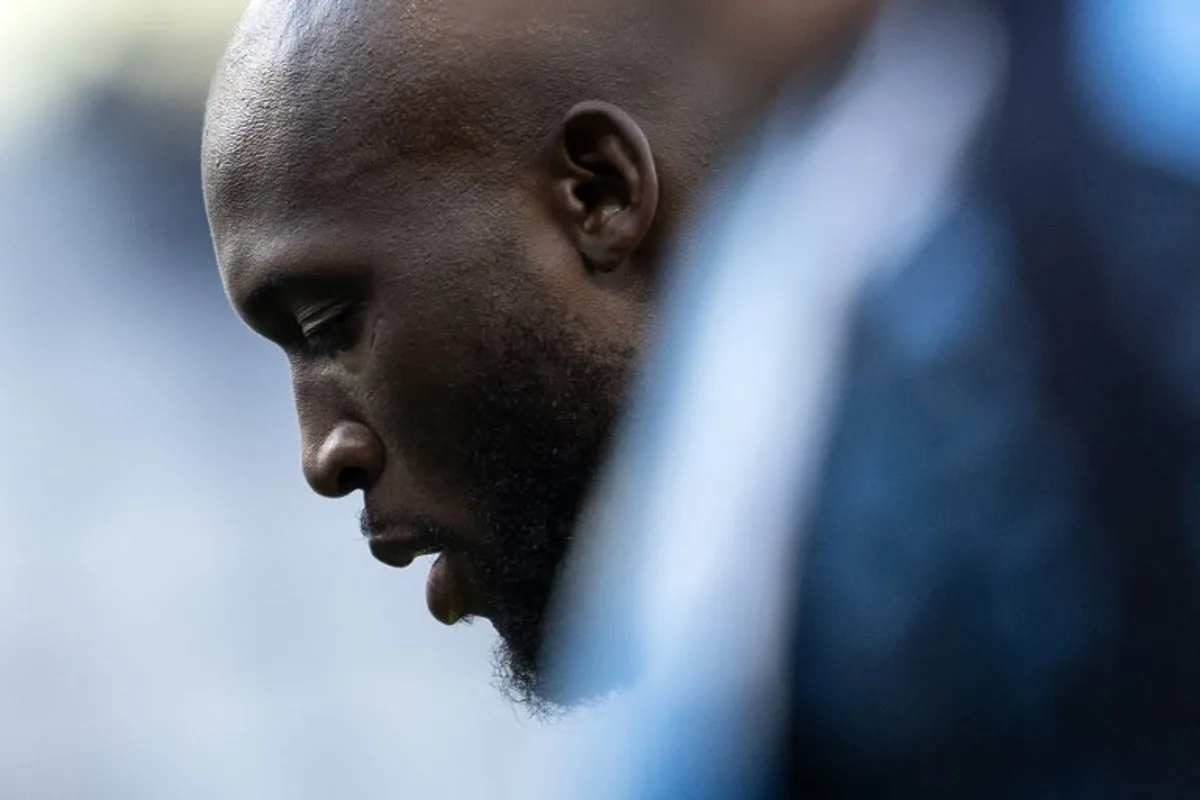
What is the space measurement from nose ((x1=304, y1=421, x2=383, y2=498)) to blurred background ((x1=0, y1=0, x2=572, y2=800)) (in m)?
1.20

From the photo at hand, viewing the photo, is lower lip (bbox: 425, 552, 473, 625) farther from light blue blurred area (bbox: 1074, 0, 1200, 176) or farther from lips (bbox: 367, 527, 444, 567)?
light blue blurred area (bbox: 1074, 0, 1200, 176)

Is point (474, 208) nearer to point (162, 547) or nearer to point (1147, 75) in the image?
point (1147, 75)

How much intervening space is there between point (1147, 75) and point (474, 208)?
363 mm

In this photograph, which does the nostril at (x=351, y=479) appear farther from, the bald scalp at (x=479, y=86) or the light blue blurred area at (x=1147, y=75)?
the light blue blurred area at (x=1147, y=75)

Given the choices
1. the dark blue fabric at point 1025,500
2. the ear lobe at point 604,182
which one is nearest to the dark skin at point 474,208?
the ear lobe at point 604,182

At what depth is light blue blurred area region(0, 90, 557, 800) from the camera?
7.44 ft

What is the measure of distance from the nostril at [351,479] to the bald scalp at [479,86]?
0.55 feet

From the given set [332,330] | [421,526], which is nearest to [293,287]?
[332,330]

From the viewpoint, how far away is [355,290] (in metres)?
1.01

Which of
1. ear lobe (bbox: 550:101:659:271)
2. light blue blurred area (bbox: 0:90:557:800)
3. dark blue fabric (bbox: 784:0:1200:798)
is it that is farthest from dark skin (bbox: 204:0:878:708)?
light blue blurred area (bbox: 0:90:557:800)

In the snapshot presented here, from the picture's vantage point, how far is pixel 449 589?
3.54ft

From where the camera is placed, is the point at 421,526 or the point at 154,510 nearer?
the point at 421,526

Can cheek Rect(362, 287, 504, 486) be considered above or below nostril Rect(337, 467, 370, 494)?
above

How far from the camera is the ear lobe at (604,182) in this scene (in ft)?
3.22
